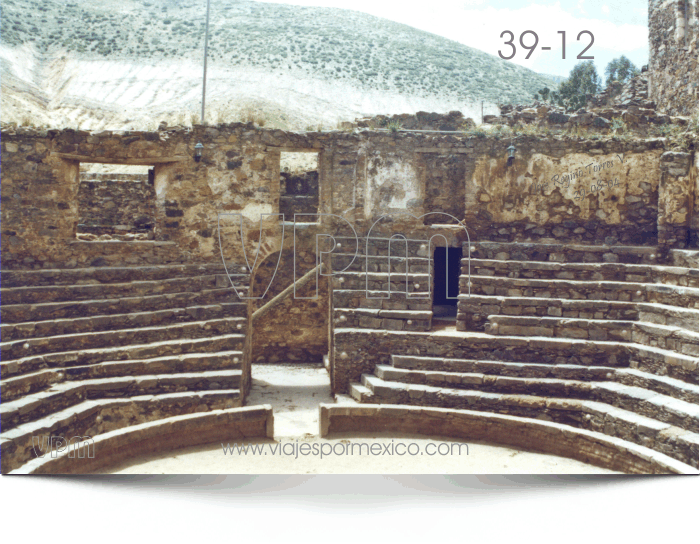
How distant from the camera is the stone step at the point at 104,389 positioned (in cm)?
666

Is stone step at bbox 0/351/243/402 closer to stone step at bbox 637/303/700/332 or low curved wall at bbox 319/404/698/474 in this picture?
low curved wall at bbox 319/404/698/474

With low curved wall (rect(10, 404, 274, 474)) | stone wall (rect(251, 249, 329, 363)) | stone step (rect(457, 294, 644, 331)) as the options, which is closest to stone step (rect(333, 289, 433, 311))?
stone step (rect(457, 294, 644, 331))

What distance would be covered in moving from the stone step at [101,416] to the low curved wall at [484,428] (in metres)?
1.71

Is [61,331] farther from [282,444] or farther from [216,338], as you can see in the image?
[282,444]

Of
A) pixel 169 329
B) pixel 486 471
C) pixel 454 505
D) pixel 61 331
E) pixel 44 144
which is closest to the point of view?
pixel 454 505

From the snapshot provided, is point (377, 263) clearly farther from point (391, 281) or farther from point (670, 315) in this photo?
point (670, 315)

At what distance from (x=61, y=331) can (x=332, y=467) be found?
444 cm

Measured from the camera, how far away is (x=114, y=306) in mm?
8969

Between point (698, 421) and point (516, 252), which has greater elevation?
point (516, 252)

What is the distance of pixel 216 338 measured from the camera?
9109mm

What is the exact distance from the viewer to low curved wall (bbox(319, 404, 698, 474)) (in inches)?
281

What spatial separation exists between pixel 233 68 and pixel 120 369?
25.5 m

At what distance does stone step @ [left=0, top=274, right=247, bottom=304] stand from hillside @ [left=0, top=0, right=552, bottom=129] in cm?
1404

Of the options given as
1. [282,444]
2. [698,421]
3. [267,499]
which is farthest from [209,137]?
[698,421]
